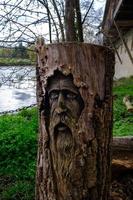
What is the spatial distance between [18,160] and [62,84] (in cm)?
270

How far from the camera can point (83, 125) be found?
2.78m

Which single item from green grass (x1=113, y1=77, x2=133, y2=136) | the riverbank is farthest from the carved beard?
the riverbank

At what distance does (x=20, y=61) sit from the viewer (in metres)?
12.7

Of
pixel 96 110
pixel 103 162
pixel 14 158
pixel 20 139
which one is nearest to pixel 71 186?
Result: pixel 103 162

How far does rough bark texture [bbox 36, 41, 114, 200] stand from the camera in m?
2.77

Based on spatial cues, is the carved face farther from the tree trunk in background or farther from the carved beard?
the tree trunk in background

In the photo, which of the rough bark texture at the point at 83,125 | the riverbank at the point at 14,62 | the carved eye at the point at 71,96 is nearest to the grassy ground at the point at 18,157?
the rough bark texture at the point at 83,125

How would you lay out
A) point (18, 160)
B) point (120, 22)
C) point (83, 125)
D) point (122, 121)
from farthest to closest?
point (120, 22) → point (122, 121) → point (18, 160) → point (83, 125)

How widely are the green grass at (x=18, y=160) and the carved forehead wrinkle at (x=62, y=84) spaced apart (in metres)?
1.64

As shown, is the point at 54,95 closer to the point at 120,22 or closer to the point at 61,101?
the point at 61,101

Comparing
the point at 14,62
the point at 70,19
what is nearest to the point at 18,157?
the point at 70,19

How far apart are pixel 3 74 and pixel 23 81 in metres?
0.78

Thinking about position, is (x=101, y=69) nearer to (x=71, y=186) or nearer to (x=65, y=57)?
(x=65, y=57)

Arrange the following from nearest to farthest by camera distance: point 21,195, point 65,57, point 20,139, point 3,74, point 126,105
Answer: point 65,57, point 21,195, point 20,139, point 126,105, point 3,74
